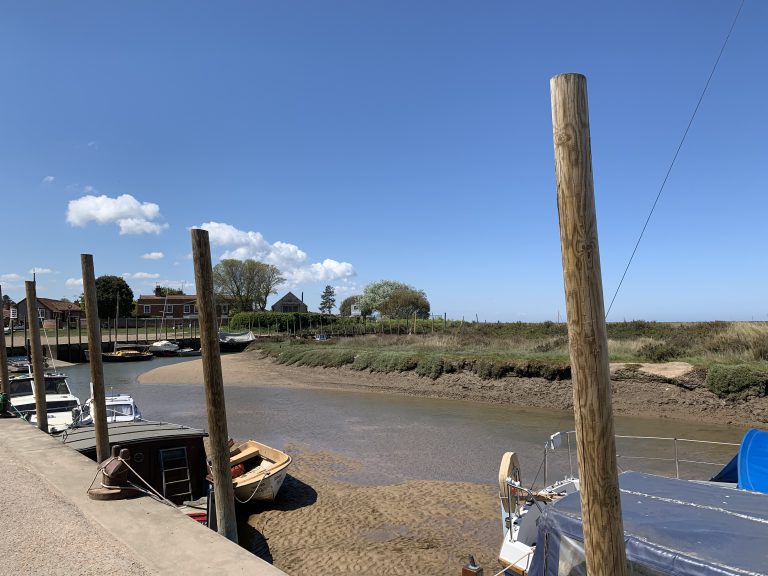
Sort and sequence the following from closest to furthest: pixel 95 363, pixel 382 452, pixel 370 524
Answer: pixel 370 524, pixel 95 363, pixel 382 452

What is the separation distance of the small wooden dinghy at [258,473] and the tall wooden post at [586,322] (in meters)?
9.32

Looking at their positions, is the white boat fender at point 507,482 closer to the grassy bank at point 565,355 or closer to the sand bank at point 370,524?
the sand bank at point 370,524

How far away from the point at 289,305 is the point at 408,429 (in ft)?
340

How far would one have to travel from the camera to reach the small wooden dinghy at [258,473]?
38.9 feet

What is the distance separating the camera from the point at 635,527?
4.68 m

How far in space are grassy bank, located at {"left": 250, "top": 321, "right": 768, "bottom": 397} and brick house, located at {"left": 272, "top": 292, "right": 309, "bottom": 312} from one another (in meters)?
71.5

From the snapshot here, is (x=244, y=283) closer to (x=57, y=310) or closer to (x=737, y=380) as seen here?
(x=57, y=310)

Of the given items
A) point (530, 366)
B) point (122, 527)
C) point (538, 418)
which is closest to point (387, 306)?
point (530, 366)

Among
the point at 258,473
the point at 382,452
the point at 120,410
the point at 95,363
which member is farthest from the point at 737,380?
the point at 95,363

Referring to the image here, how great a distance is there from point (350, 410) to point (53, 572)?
21793 millimetres

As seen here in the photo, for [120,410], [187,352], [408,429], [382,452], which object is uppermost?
[120,410]

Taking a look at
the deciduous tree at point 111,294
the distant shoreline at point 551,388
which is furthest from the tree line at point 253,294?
the distant shoreline at point 551,388

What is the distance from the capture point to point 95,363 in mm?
11547

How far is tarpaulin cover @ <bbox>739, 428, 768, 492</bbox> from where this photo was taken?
23.9 feet
